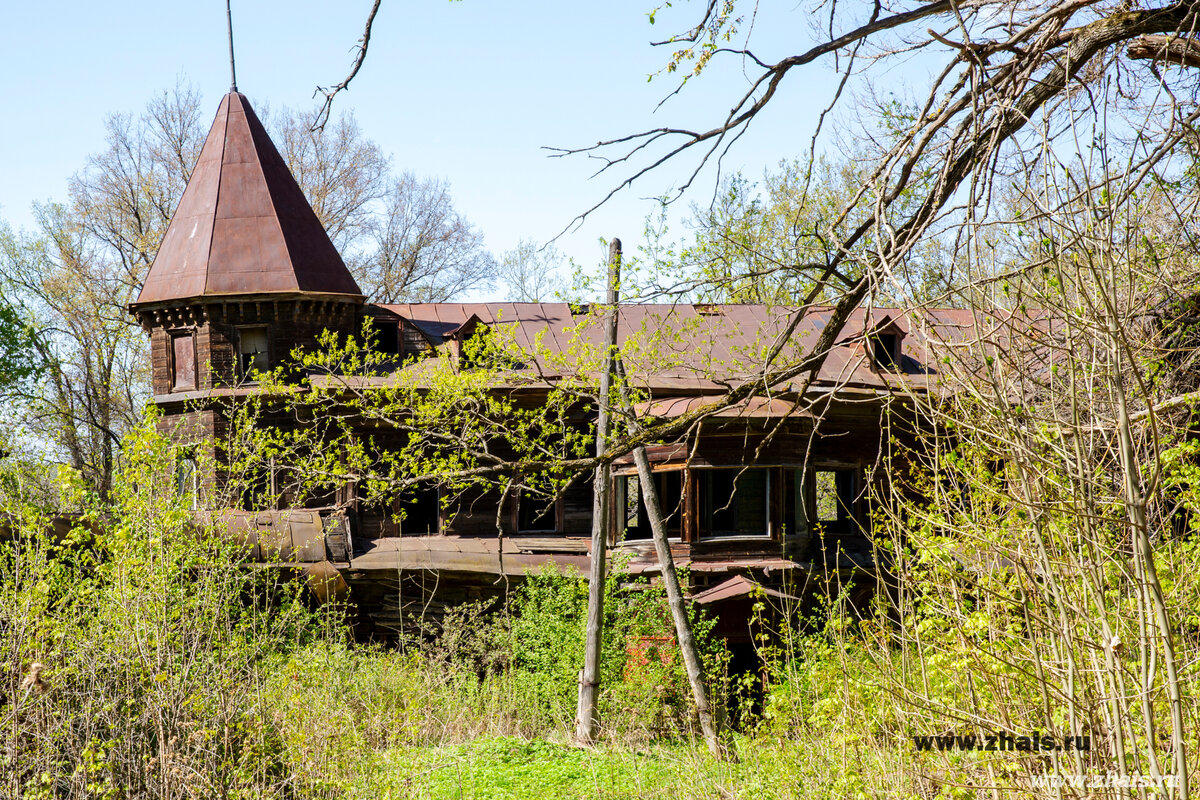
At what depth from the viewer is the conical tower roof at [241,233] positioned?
1878cm

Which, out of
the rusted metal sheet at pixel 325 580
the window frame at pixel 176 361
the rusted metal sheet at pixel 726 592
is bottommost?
the rusted metal sheet at pixel 726 592

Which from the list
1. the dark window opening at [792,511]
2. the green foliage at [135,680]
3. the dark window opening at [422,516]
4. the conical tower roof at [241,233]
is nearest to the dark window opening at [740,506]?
the dark window opening at [792,511]

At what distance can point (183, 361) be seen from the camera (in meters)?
19.0

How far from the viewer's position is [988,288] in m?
4.39

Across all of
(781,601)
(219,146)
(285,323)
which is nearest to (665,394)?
(781,601)

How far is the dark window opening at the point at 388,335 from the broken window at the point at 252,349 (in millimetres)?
2216

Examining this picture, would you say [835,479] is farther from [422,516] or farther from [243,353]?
[243,353]

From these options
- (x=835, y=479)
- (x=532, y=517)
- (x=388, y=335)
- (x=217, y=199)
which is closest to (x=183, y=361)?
(x=217, y=199)

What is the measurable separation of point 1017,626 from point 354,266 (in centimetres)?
2823

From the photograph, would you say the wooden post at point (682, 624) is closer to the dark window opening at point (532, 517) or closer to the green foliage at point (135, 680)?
the green foliage at point (135, 680)

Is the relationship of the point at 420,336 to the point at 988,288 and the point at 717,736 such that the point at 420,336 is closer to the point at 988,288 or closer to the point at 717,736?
the point at 717,736

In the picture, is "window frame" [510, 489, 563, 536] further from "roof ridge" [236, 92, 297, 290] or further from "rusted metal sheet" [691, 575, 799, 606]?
"roof ridge" [236, 92, 297, 290]

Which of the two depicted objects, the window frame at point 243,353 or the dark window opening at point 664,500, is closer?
the dark window opening at point 664,500

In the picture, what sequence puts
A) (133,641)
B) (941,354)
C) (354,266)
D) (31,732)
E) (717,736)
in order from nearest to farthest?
(941,354) < (31,732) < (133,641) < (717,736) < (354,266)
